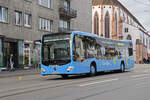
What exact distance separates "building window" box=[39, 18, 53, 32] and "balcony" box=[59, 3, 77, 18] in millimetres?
2703

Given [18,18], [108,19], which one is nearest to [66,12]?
[18,18]

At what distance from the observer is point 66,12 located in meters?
38.9

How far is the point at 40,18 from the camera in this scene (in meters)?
34.2

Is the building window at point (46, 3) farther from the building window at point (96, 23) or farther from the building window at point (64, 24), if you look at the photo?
the building window at point (96, 23)

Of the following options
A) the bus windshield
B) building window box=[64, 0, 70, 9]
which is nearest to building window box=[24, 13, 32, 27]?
building window box=[64, 0, 70, 9]

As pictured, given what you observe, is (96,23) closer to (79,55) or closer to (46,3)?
(46,3)

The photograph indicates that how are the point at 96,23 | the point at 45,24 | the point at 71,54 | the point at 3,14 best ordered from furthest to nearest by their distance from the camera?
the point at 96,23
the point at 45,24
the point at 3,14
the point at 71,54

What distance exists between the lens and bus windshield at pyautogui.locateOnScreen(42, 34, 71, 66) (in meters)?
16.2

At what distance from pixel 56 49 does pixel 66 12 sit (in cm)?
2306

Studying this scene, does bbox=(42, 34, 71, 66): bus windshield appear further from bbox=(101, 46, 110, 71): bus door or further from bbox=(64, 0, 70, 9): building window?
bbox=(64, 0, 70, 9): building window

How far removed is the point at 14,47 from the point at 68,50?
15283 millimetres

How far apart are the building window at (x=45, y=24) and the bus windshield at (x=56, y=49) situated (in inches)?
692

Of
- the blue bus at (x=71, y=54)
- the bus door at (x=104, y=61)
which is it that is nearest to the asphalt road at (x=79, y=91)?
the blue bus at (x=71, y=54)

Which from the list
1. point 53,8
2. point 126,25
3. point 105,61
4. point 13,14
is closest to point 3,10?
point 13,14
